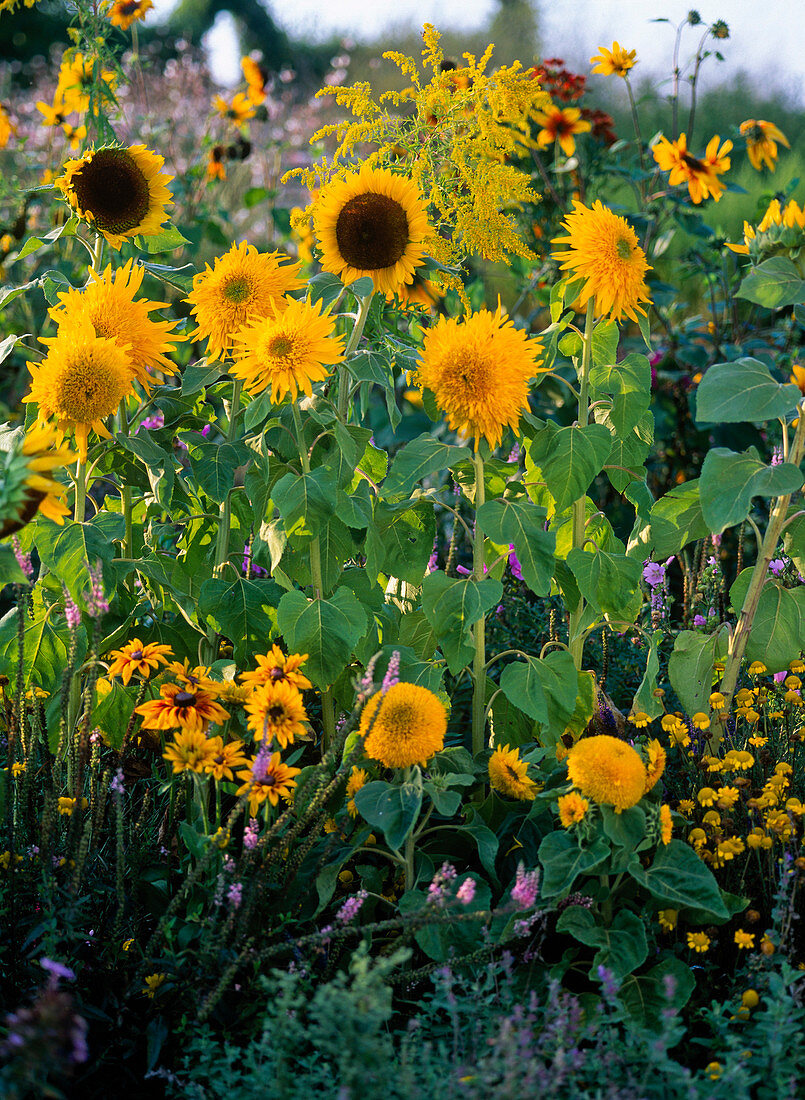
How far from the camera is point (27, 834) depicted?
1.78m

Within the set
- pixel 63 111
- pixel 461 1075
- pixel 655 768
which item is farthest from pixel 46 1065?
pixel 63 111

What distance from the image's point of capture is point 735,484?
174cm

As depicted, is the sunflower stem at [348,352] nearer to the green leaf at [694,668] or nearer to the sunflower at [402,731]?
the sunflower at [402,731]

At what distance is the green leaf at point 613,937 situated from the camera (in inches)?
59.2

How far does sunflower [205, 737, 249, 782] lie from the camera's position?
5.01 feet

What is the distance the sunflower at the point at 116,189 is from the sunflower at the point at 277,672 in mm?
975

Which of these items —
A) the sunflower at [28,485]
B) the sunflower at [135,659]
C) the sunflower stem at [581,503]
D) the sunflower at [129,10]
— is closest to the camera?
the sunflower at [28,485]

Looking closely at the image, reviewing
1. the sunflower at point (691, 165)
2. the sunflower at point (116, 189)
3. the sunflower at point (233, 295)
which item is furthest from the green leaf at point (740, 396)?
the sunflower at point (691, 165)

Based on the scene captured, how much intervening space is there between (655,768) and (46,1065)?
3.33 ft

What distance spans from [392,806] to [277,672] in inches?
11.2

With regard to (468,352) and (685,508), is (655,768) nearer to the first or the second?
(685,508)

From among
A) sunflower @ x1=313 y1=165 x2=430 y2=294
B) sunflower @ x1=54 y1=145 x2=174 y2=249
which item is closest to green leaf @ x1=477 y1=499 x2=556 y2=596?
Result: sunflower @ x1=313 y1=165 x2=430 y2=294

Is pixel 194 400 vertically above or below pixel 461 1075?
above

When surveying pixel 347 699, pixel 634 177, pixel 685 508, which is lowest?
pixel 347 699
